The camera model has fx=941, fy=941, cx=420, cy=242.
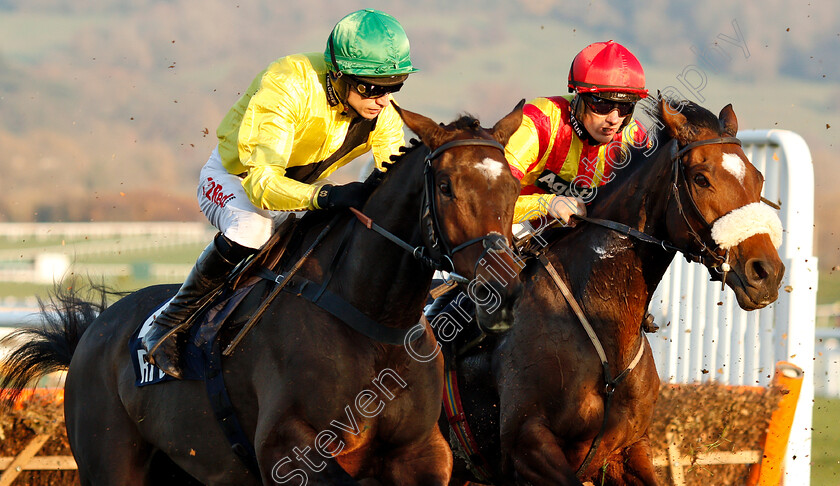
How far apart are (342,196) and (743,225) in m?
1.45

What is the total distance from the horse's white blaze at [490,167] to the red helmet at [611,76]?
1471 mm

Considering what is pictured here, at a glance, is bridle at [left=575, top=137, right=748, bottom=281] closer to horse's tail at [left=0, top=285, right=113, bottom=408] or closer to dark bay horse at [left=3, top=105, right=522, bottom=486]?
dark bay horse at [left=3, top=105, right=522, bottom=486]

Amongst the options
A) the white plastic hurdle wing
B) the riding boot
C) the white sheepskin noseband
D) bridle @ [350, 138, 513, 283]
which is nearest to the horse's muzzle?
bridle @ [350, 138, 513, 283]

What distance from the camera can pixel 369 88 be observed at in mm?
3604

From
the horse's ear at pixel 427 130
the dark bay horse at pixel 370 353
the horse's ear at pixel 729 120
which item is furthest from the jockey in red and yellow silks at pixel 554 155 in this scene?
the horse's ear at pixel 427 130

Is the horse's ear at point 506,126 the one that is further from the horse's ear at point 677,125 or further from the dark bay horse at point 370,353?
the horse's ear at point 677,125

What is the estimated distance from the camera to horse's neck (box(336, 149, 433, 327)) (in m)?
3.17

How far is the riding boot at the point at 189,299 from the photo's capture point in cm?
359

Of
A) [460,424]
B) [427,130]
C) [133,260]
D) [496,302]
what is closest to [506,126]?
[427,130]

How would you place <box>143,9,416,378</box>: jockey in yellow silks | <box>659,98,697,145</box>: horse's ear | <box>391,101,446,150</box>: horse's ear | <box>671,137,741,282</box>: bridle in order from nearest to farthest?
<box>391,101,446,150</box>: horse's ear < <box>143,9,416,378</box>: jockey in yellow silks < <box>671,137,741,282</box>: bridle < <box>659,98,697,145</box>: horse's ear

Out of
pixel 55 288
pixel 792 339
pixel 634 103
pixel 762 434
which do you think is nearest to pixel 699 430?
pixel 762 434

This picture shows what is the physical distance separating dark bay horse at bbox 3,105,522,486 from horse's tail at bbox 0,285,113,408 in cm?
139

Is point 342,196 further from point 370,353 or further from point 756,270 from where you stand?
point 756,270

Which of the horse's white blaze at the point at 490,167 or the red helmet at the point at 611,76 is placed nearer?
the horse's white blaze at the point at 490,167
